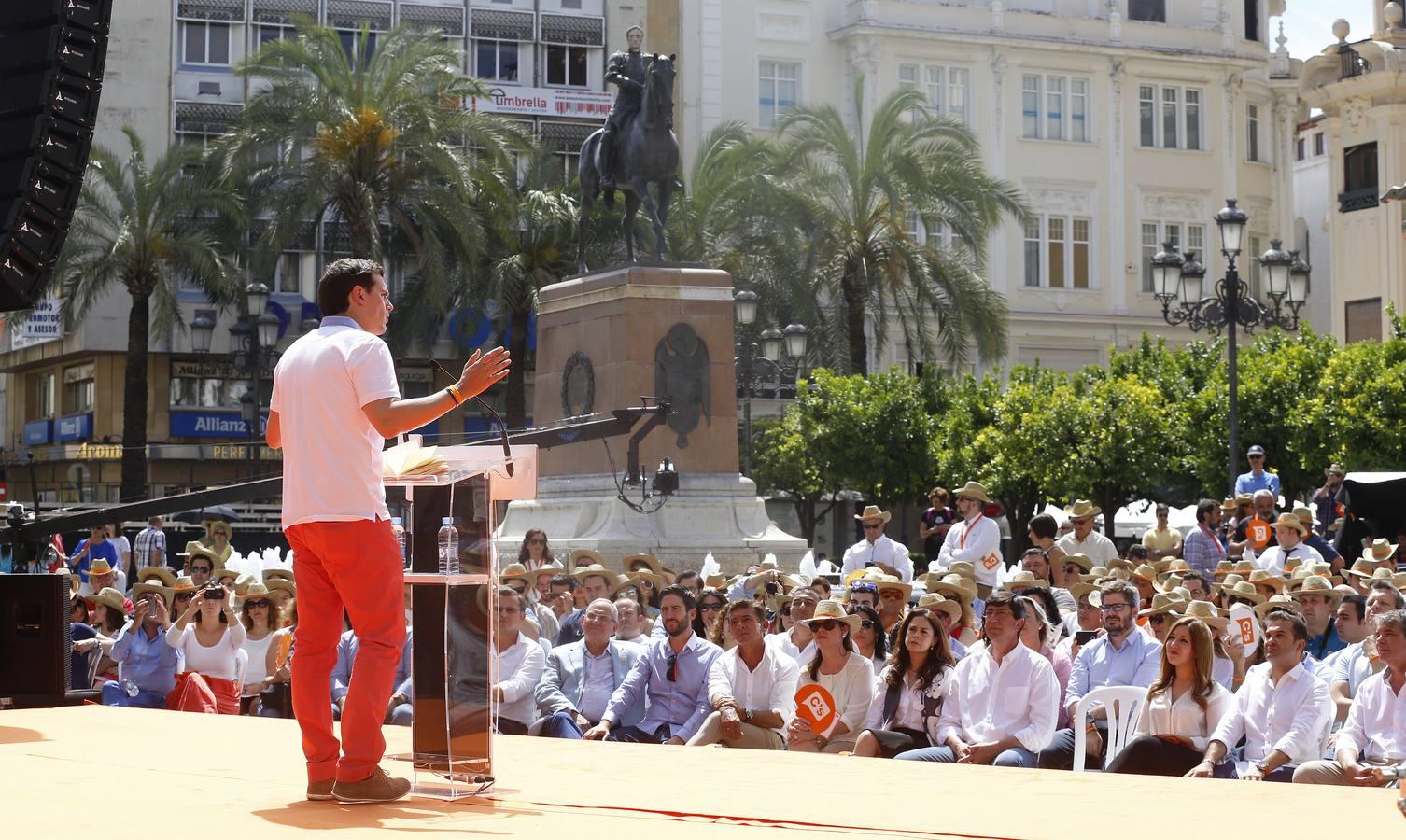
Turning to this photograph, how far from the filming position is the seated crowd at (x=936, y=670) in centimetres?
951

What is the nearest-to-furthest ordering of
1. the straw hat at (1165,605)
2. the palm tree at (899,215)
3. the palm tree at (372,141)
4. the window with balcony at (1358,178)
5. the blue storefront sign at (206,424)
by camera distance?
the straw hat at (1165,605), the palm tree at (372,141), the palm tree at (899,215), the window with balcony at (1358,178), the blue storefront sign at (206,424)

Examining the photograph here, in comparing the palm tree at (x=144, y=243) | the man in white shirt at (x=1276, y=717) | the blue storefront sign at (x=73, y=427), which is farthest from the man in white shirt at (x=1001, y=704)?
the blue storefront sign at (x=73, y=427)

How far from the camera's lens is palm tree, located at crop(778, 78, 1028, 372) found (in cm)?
3847

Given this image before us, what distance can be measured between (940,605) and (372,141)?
2480cm

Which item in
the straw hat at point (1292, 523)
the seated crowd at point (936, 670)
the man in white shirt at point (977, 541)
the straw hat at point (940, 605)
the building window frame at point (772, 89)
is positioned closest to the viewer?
the seated crowd at point (936, 670)

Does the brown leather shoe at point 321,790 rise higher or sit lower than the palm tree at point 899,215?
lower

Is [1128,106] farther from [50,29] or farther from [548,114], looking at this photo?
[50,29]

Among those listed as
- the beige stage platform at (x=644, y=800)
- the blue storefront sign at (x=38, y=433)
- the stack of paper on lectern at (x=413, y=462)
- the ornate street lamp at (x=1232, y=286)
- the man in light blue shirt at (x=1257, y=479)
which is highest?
the ornate street lamp at (x=1232, y=286)

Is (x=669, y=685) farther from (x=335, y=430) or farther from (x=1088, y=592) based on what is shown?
(x=335, y=430)

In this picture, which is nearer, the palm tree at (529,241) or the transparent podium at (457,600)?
the transparent podium at (457,600)

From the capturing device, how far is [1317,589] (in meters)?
12.4

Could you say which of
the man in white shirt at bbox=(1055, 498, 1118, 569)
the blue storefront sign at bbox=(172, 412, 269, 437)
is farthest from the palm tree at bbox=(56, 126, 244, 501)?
the man in white shirt at bbox=(1055, 498, 1118, 569)

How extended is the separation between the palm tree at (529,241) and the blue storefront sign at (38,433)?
61.2 ft

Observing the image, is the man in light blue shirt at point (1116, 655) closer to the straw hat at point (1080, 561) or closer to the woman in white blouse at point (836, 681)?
the woman in white blouse at point (836, 681)
